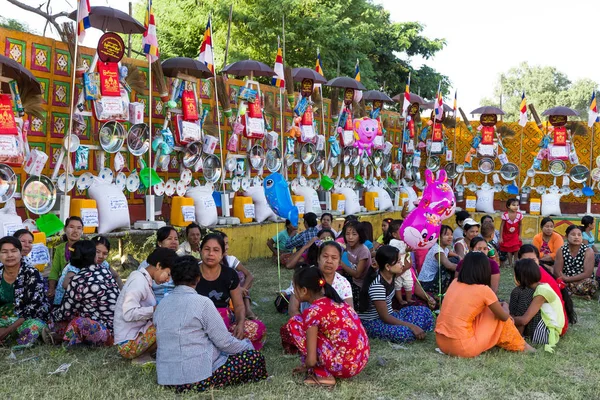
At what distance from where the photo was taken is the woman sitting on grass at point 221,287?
4320mm

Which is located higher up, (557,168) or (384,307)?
(557,168)

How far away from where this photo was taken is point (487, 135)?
13578mm

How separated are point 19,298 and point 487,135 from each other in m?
10.9

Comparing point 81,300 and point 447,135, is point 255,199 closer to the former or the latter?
point 81,300

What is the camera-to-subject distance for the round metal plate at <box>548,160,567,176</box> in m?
13.2

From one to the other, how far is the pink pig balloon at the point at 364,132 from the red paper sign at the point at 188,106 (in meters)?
4.17

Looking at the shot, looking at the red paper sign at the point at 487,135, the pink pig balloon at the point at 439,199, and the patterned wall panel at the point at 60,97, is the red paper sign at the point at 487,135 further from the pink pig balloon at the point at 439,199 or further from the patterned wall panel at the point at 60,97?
the pink pig balloon at the point at 439,199

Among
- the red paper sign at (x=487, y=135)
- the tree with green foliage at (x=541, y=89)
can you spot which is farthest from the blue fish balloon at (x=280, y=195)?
the tree with green foliage at (x=541, y=89)

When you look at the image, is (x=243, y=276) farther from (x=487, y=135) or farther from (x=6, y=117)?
(x=487, y=135)

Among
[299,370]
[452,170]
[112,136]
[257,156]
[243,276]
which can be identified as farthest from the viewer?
[452,170]

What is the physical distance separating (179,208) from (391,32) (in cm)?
1254

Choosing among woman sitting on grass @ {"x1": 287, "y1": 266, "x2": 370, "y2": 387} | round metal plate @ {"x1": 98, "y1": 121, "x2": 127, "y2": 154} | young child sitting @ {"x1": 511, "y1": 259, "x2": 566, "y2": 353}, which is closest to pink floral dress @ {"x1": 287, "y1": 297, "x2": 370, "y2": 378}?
woman sitting on grass @ {"x1": 287, "y1": 266, "x2": 370, "y2": 387}

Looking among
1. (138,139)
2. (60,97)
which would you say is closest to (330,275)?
(138,139)

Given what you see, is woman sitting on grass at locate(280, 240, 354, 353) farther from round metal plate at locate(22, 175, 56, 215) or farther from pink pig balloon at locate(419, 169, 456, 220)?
round metal plate at locate(22, 175, 56, 215)
